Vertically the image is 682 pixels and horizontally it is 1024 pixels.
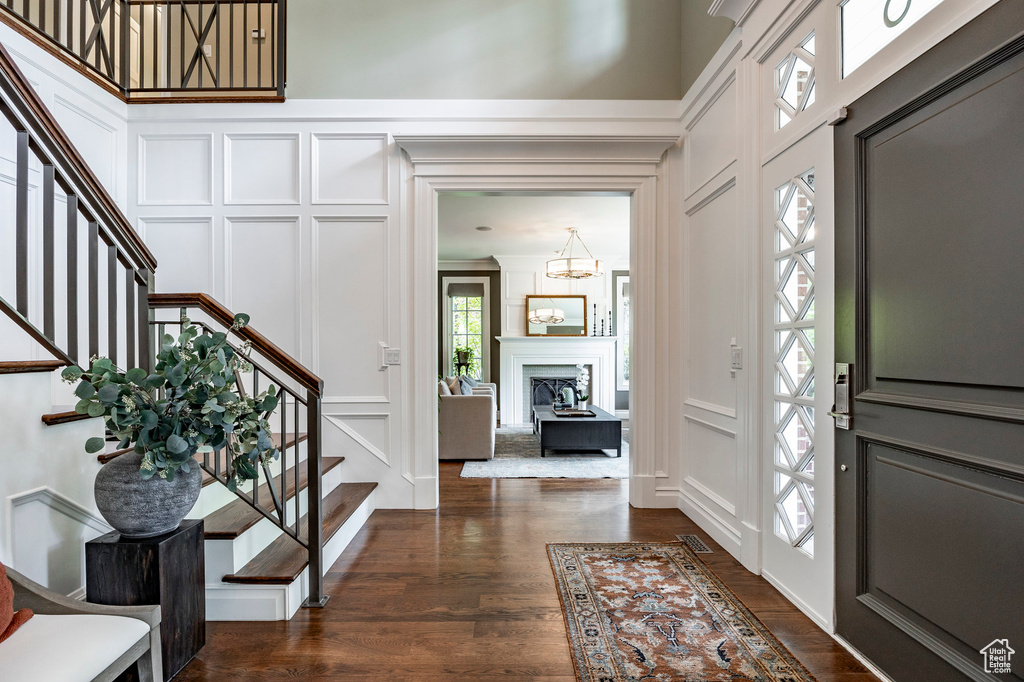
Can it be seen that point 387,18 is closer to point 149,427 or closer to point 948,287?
point 149,427

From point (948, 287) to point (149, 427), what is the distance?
243 cm

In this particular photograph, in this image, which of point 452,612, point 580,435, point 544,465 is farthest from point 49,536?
point 580,435

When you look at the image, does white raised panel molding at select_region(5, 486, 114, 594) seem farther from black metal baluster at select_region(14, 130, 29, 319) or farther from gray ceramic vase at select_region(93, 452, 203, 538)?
black metal baluster at select_region(14, 130, 29, 319)

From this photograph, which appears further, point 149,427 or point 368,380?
point 368,380

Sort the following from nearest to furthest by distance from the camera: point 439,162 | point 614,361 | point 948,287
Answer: point 948,287, point 439,162, point 614,361

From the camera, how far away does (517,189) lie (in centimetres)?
394

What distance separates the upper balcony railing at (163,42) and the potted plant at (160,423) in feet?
8.57

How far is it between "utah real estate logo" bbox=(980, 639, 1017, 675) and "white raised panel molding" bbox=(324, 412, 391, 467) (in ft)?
10.5

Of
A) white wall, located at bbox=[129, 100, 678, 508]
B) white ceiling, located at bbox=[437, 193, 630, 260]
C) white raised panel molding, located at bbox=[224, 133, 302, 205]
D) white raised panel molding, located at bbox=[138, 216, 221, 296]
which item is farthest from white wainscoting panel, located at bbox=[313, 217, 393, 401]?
white ceiling, located at bbox=[437, 193, 630, 260]

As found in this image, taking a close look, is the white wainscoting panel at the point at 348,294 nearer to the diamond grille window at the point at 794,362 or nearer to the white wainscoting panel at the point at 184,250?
the white wainscoting panel at the point at 184,250

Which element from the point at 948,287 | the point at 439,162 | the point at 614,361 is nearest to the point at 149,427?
the point at 948,287

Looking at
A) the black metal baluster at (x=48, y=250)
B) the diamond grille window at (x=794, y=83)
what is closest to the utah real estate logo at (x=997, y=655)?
the diamond grille window at (x=794, y=83)

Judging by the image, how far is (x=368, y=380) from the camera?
389 centimetres

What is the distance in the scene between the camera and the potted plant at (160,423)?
5.57ft
